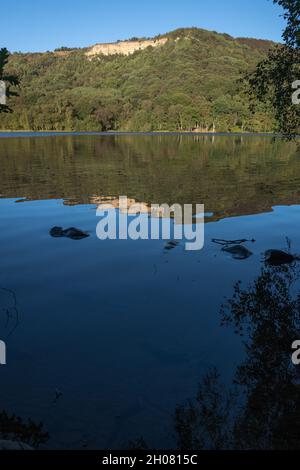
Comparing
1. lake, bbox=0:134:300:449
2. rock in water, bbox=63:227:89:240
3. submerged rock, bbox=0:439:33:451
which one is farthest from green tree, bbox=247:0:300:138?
submerged rock, bbox=0:439:33:451

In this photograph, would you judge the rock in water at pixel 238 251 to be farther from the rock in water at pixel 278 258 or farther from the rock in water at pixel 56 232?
the rock in water at pixel 56 232

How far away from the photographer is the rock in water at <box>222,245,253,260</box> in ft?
62.3

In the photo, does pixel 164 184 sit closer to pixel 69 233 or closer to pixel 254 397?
pixel 69 233

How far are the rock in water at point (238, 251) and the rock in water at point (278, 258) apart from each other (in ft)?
3.74

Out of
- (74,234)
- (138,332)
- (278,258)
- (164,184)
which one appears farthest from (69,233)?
(164,184)

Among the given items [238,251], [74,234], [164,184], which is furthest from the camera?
[164,184]

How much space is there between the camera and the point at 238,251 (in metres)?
19.6

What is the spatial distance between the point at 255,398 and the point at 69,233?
16.4m

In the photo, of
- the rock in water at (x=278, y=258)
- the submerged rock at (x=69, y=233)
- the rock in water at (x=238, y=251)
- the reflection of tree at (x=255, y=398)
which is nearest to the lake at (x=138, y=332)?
the reflection of tree at (x=255, y=398)

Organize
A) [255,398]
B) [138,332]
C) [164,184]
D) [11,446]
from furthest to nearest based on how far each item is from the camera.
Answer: [164,184], [138,332], [255,398], [11,446]

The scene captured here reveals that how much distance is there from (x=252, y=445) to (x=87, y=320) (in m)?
6.71

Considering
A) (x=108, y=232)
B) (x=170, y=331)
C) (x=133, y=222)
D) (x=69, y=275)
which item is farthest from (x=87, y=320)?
(x=133, y=222)

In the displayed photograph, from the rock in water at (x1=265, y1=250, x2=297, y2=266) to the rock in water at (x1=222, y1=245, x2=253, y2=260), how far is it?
114 centimetres
